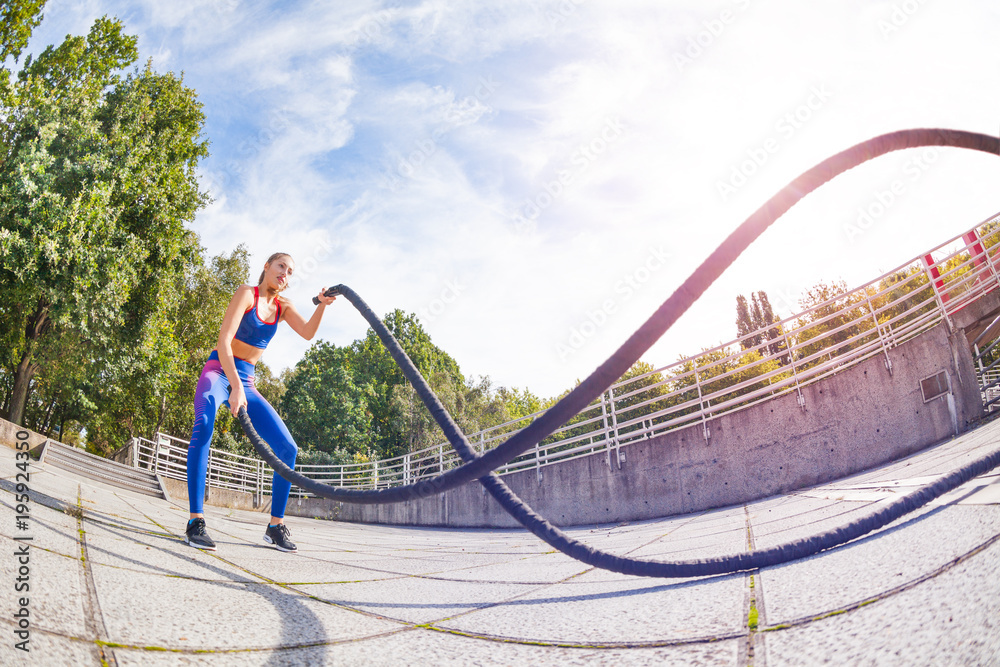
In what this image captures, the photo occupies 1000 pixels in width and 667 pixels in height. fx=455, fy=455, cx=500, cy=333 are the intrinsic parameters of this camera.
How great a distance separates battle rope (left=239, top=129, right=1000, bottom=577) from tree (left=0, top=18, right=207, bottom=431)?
15.7 metres

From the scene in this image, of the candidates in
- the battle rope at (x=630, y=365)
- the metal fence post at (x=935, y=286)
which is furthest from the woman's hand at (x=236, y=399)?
the metal fence post at (x=935, y=286)

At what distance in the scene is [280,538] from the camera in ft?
11.5

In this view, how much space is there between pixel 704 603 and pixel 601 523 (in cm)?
745

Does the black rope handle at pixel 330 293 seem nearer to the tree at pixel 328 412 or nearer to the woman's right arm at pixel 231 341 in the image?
the woman's right arm at pixel 231 341

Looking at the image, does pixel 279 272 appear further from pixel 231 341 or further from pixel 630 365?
pixel 630 365

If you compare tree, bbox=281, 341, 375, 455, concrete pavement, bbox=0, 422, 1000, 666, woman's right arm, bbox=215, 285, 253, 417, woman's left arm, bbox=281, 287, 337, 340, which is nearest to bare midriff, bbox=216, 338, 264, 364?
woman's right arm, bbox=215, 285, 253, 417

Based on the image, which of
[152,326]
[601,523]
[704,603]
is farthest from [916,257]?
[152,326]

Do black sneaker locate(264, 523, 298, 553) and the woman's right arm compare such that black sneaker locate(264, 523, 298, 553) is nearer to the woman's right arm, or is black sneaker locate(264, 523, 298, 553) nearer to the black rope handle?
the woman's right arm

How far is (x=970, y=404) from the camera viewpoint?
23.8 feet

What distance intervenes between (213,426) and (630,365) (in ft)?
10.5

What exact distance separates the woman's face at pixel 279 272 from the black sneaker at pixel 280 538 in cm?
190

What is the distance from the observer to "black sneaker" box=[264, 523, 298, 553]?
11.3 ft

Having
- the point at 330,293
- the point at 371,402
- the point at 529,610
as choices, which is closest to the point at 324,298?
the point at 330,293

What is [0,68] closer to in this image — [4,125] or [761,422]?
[4,125]
